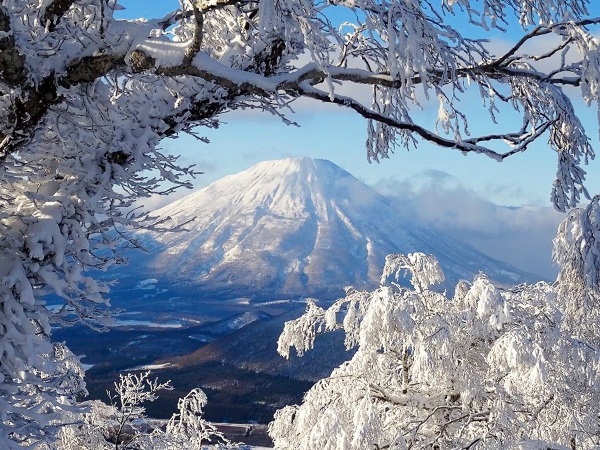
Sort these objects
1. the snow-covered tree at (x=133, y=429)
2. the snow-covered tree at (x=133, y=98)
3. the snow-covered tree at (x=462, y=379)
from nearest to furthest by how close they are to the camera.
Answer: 1. the snow-covered tree at (x=133, y=98)
2. the snow-covered tree at (x=462, y=379)
3. the snow-covered tree at (x=133, y=429)

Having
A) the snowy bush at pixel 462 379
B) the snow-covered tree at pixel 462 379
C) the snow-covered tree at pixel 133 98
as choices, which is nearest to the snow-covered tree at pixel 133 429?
the snow-covered tree at pixel 462 379

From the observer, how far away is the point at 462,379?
723cm

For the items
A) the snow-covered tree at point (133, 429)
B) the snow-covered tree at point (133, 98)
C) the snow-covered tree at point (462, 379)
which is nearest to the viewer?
the snow-covered tree at point (133, 98)

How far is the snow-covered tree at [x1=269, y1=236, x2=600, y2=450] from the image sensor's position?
6.96 meters

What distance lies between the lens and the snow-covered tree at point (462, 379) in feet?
22.8

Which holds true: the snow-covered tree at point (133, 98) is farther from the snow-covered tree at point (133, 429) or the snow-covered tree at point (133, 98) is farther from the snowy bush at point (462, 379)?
the snow-covered tree at point (133, 429)

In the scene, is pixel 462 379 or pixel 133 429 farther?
pixel 133 429

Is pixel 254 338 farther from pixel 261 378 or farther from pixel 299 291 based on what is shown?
pixel 299 291

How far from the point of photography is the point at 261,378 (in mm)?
93125

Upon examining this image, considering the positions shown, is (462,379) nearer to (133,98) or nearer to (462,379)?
(462,379)

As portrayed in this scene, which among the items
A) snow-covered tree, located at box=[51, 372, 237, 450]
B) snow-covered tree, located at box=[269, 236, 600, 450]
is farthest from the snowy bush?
snow-covered tree, located at box=[51, 372, 237, 450]

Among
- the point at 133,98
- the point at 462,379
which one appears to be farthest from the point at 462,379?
the point at 133,98

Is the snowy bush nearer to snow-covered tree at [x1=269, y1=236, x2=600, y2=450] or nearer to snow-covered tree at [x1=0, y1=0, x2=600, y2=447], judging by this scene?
snow-covered tree at [x1=269, y1=236, x2=600, y2=450]

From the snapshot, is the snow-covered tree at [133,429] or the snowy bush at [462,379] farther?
the snow-covered tree at [133,429]
